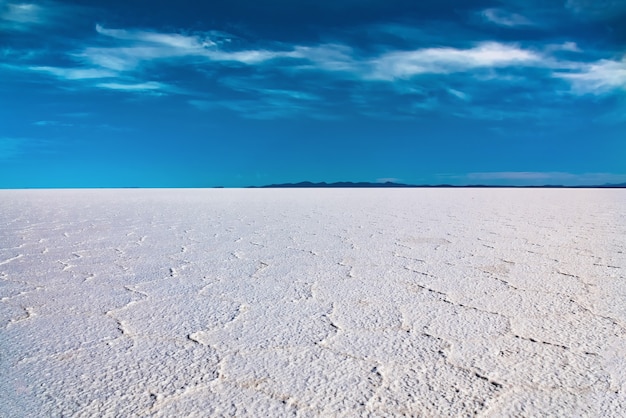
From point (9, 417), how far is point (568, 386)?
52.4 inches

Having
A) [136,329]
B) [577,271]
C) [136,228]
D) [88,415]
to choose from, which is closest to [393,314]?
[136,329]

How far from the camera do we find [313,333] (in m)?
1.50

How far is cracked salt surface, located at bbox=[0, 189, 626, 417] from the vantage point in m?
1.07

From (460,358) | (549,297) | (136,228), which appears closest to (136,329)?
(460,358)

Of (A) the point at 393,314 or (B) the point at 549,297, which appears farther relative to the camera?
(B) the point at 549,297

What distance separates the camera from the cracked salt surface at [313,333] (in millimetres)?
1072

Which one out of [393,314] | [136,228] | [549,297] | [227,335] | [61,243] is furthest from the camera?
[136,228]

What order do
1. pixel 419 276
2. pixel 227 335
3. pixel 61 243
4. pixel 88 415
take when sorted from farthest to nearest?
pixel 61 243, pixel 419 276, pixel 227 335, pixel 88 415

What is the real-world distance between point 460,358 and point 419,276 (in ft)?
3.52

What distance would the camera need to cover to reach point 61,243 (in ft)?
11.9

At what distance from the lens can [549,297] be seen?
6.37 feet

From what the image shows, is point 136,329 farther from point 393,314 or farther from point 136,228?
point 136,228

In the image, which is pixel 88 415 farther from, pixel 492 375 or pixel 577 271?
pixel 577 271

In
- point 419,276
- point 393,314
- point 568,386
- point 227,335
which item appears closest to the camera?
point 568,386
